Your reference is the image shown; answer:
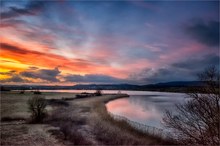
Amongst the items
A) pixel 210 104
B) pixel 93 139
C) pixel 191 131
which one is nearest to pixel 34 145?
pixel 93 139

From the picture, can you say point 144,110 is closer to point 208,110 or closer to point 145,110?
point 145,110

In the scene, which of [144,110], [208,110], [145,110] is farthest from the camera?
[144,110]

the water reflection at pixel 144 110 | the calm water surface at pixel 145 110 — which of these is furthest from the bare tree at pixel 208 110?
the water reflection at pixel 144 110

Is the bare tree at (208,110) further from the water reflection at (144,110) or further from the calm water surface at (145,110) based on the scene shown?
the water reflection at (144,110)

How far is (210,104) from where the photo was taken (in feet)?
33.7

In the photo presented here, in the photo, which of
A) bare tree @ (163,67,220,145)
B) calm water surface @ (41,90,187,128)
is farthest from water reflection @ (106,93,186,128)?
bare tree @ (163,67,220,145)

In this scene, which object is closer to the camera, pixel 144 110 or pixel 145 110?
pixel 145 110

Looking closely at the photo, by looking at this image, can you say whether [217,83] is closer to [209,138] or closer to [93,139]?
[209,138]

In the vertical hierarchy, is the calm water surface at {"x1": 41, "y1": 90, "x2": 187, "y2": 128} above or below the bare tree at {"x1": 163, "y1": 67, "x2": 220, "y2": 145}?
below

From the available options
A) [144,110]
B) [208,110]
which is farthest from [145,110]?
[208,110]

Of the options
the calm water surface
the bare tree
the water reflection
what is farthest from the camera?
the water reflection

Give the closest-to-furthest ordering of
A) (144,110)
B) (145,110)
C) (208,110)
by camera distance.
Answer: (208,110) → (145,110) → (144,110)

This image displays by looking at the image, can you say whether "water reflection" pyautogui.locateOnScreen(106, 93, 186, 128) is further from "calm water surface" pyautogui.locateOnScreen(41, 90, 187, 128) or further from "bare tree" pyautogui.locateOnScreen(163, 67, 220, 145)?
"bare tree" pyautogui.locateOnScreen(163, 67, 220, 145)

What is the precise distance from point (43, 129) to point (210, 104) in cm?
1848
